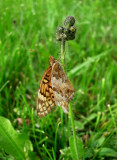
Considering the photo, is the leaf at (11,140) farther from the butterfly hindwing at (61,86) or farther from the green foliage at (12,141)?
the butterfly hindwing at (61,86)

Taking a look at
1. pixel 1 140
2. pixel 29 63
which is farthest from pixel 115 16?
pixel 1 140

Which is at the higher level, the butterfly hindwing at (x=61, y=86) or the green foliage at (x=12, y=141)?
the butterfly hindwing at (x=61, y=86)

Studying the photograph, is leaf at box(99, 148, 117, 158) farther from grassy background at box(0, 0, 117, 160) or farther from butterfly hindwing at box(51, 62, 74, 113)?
butterfly hindwing at box(51, 62, 74, 113)

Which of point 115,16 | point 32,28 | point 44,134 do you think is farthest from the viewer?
point 115,16

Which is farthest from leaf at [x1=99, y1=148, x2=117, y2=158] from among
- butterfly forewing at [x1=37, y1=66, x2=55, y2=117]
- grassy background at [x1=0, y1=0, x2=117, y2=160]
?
butterfly forewing at [x1=37, y1=66, x2=55, y2=117]

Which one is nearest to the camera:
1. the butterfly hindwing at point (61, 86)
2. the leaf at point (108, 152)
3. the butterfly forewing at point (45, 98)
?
the butterfly hindwing at point (61, 86)

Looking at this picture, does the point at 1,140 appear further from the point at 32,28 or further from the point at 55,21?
the point at 55,21

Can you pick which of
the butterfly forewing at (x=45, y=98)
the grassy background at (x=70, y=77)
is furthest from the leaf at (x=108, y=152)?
the butterfly forewing at (x=45, y=98)
